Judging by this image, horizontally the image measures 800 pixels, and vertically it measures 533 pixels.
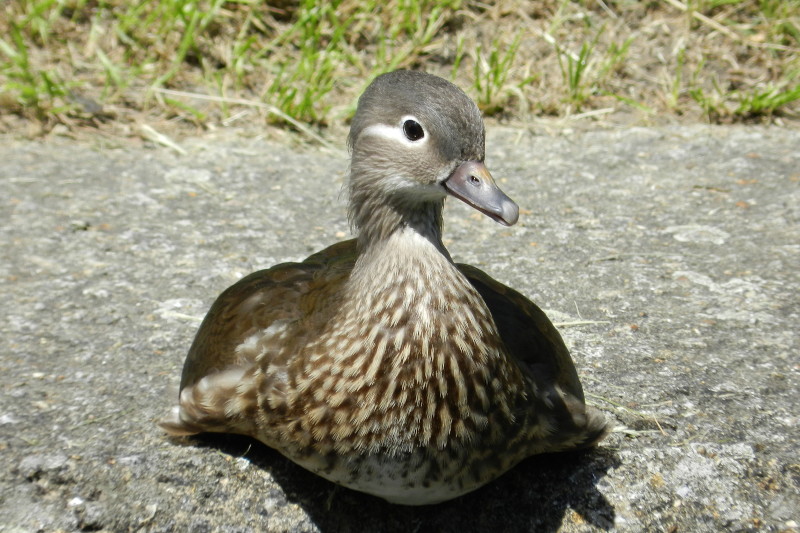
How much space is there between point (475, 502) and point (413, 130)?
1116mm

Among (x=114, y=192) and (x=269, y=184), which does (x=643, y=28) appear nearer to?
(x=269, y=184)

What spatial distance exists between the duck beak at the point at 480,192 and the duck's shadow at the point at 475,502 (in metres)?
0.86

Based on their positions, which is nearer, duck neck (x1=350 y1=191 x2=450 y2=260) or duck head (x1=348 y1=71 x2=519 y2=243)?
duck head (x1=348 y1=71 x2=519 y2=243)

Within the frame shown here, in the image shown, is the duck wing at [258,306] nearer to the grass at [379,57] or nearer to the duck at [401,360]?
the duck at [401,360]

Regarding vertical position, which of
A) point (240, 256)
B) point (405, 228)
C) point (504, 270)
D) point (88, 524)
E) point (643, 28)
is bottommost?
point (88, 524)

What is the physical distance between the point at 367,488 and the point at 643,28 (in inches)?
169

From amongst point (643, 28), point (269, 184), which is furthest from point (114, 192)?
point (643, 28)

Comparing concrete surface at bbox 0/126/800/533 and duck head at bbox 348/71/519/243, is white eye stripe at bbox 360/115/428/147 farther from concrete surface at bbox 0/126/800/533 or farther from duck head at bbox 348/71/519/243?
concrete surface at bbox 0/126/800/533

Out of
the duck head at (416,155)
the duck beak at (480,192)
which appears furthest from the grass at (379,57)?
the duck beak at (480,192)

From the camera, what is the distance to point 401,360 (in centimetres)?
221

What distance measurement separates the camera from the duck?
2.20 m

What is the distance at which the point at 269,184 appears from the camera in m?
4.41

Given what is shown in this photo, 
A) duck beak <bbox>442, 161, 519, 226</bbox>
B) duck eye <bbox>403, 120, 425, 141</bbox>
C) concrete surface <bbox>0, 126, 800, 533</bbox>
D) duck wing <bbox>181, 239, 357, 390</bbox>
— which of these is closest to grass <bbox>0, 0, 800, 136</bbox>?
concrete surface <bbox>0, 126, 800, 533</bbox>

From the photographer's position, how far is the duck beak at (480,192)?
2176 millimetres
